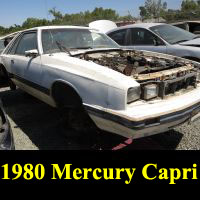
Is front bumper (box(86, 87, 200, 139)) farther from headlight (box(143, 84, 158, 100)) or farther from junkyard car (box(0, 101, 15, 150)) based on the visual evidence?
junkyard car (box(0, 101, 15, 150))

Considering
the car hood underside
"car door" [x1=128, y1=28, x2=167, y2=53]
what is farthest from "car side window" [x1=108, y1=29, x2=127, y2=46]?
the car hood underside

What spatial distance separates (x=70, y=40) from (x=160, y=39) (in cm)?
282

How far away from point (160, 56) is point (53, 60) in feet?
5.31

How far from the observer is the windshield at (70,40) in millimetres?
4082

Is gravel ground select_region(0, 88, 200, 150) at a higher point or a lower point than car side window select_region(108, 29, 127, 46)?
lower

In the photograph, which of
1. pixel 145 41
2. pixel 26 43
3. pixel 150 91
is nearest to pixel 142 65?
pixel 150 91

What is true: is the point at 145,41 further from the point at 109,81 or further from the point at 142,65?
the point at 109,81

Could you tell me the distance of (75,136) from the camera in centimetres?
393

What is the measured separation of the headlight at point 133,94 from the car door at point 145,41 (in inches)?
140

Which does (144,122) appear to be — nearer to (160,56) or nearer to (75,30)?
(160,56)

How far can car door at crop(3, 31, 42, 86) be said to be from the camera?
4.10 meters

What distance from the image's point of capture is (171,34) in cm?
661

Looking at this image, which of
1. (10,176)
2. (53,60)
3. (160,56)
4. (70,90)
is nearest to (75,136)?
(70,90)

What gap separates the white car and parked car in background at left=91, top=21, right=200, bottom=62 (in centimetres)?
180
